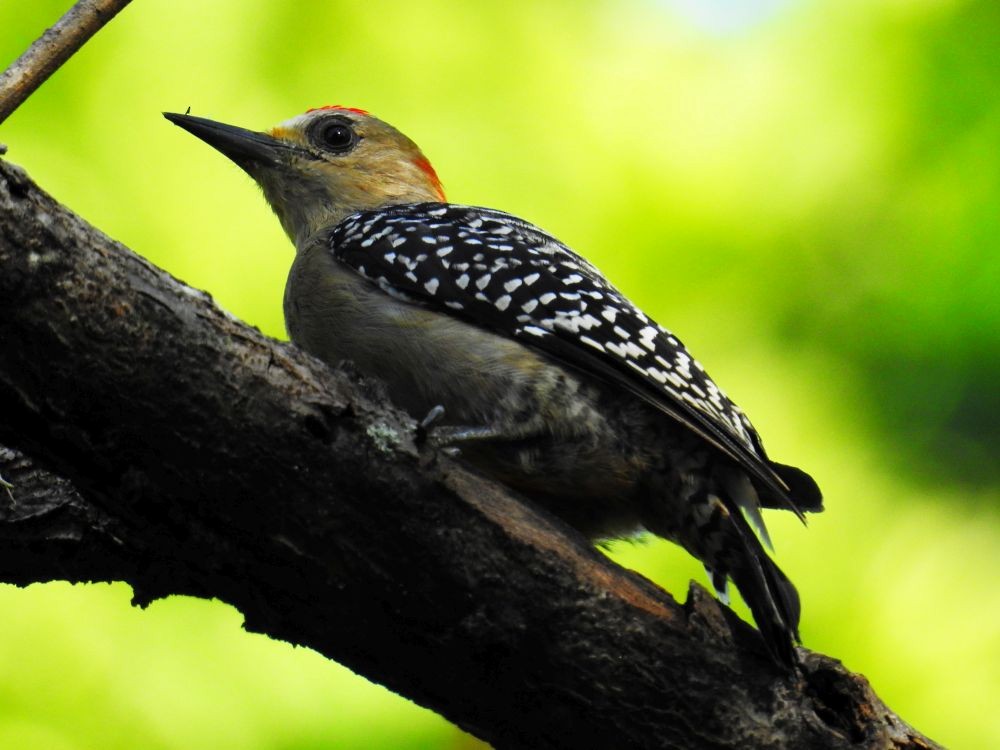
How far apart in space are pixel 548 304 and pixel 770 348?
1.35 metres

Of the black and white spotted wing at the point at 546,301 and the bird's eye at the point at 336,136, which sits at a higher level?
the bird's eye at the point at 336,136

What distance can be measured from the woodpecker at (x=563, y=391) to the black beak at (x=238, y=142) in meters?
1.07

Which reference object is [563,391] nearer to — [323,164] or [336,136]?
[323,164]

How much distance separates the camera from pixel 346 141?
20.3ft

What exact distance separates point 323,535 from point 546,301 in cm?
160

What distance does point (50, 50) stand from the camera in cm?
302

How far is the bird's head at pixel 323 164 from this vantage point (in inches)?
231

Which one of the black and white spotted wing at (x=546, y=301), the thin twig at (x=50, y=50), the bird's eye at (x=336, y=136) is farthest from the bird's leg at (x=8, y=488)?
the bird's eye at (x=336, y=136)

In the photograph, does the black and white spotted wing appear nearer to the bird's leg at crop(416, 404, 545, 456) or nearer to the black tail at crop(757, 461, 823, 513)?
the black tail at crop(757, 461, 823, 513)

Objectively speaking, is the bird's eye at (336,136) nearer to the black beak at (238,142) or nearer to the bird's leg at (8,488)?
the black beak at (238,142)

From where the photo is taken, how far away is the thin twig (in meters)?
2.90

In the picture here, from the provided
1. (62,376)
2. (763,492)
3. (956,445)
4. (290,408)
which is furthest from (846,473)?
(62,376)

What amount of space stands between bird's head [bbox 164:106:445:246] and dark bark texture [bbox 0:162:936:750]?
2364mm

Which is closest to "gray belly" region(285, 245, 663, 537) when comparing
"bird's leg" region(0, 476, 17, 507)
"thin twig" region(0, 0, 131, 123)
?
"bird's leg" region(0, 476, 17, 507)
